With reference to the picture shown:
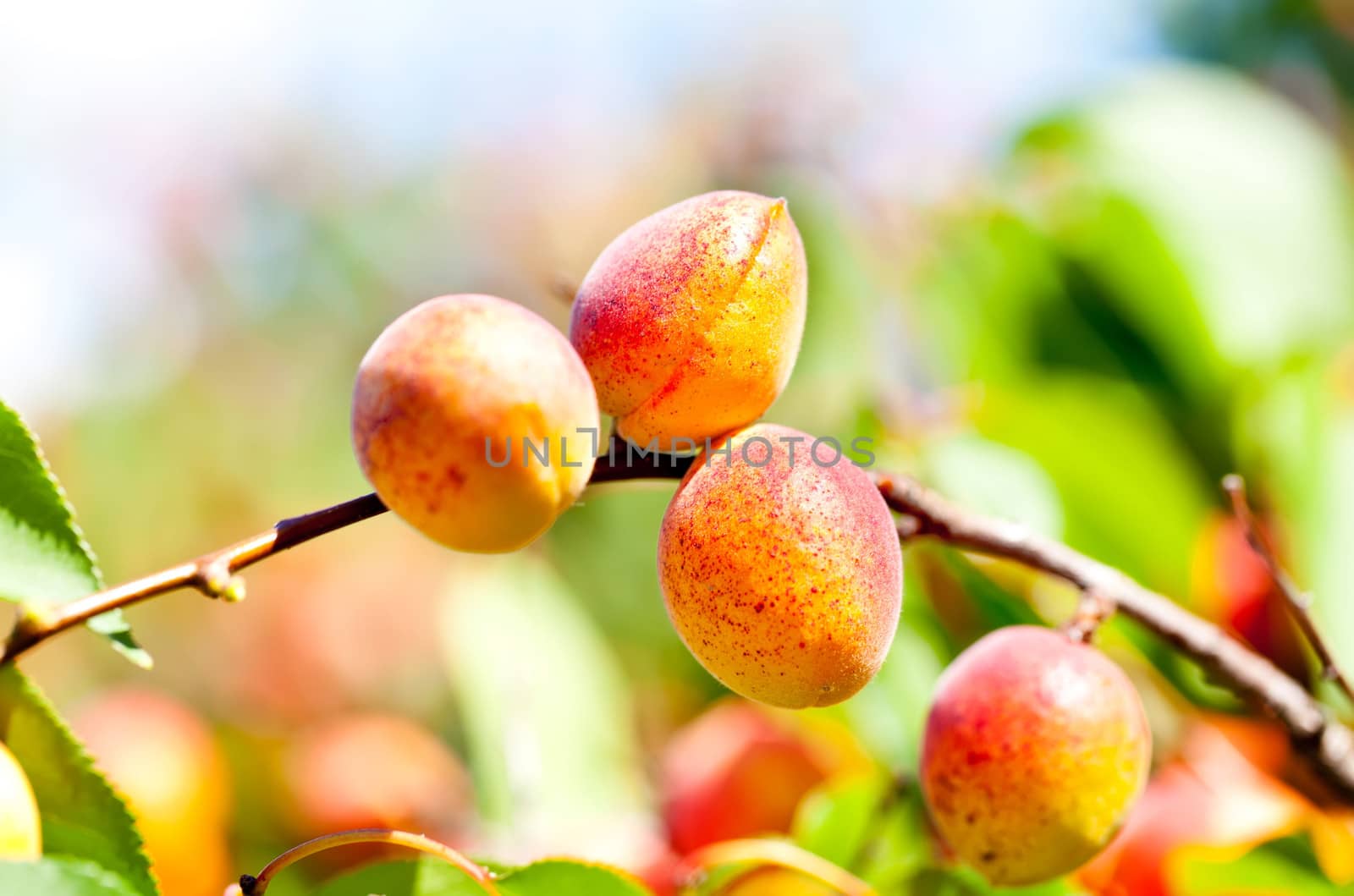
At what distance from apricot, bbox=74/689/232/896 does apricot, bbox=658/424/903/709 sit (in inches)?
25.1

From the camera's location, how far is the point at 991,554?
1.96 ft

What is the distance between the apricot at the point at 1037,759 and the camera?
0.56 meters

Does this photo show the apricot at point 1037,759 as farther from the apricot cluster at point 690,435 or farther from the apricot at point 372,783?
the apricot at point 372,783

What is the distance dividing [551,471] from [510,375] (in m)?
0.04

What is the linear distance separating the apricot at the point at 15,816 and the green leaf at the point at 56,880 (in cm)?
4

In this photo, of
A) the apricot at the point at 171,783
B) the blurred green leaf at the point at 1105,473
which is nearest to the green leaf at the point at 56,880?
the apricot at the point at 171,783

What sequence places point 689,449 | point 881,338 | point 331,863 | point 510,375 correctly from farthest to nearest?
point 881,338 < point 331,863 < point 689,449 < point 510,375

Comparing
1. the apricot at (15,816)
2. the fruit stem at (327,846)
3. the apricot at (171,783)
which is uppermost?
the apricot at (15,816)

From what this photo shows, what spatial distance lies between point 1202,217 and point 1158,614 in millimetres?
825

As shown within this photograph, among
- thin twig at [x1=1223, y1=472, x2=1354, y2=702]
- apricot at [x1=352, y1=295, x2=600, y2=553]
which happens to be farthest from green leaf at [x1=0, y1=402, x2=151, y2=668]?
thin twig at [x1=1223, y1=472, x2=1354, y2=702]

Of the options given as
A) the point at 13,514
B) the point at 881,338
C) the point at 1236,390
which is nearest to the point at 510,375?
the point at 13,514

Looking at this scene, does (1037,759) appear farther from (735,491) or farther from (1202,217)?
(1202,217)

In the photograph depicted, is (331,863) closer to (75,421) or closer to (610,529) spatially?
(610,529)

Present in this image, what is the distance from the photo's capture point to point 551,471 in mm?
439
